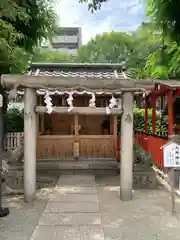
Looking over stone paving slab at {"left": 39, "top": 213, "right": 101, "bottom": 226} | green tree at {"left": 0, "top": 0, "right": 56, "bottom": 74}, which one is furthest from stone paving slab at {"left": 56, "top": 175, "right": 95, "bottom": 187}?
green tree at {"left": 0, "top": 0, "right": 56, "bottom": 74}

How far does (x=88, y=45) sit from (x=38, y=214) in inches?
1316

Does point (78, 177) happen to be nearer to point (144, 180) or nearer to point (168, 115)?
point (144, 180)

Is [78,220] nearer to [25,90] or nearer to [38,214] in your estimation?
[38,214]

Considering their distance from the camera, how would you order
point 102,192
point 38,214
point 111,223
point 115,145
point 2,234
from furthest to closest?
point 115,145, point 102,192, point 38,214, point 111,223, point 2,234

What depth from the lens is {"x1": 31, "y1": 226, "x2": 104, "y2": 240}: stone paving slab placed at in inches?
204

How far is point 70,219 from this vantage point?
6.11 metres

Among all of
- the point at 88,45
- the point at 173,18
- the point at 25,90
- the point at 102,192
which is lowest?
the point at 102,192

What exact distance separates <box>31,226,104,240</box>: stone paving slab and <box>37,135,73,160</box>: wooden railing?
618cm

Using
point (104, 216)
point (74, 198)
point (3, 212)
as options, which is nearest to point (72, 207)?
point (74, 198)

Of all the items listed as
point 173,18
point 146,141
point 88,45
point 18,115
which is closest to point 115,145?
point 146,141

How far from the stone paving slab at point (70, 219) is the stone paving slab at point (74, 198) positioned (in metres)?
1.04

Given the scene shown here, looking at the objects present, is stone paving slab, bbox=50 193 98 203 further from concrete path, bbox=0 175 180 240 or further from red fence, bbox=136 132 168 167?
red fence, bbox=136 132 168 167

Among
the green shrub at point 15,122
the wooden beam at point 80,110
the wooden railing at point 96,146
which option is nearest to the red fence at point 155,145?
the wooden railing at point 96,146

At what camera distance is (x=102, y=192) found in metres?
8.32
